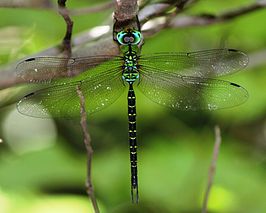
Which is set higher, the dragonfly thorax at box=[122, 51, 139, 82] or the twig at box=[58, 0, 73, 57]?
the twig at box=[58, 0, 73, 57]

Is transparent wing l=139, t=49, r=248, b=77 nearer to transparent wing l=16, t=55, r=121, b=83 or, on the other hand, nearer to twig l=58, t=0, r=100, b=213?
transparent wing l=16, t=55, r=121, b=83

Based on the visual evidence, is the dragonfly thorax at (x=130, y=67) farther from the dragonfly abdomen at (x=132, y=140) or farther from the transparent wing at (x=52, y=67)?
the transparent wing at (x=52, y=67)

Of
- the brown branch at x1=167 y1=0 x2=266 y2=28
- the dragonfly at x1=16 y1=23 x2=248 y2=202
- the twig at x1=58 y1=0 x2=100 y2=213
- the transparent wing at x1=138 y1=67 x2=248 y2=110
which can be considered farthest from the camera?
the brown branch at x1=167 y1=0 x2=266 y2=28

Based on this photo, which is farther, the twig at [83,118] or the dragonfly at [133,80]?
the dragonfly at [133,80]

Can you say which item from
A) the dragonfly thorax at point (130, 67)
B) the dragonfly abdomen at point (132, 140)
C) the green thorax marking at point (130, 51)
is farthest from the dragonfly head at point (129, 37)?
the dragonfly abdomen at point (132, 140)

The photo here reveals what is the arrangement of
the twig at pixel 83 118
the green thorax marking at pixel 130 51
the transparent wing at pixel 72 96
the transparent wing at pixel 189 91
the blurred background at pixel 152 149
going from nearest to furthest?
the twig at pixel 83 118 < the green thorax marking at pixel 130 51 < the transparent wing at pixel 72 96 < the transparent wing at pixel 189 91 < the blurred background at pixel 152 149

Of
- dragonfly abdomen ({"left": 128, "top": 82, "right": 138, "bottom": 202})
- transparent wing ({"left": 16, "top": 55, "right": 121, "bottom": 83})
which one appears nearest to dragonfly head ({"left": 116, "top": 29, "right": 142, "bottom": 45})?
transparent wing ({"left": 16, "top": 55, "right": 121, "bottom": 83})

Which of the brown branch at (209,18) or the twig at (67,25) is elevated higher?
the brown branch at (209,18)
